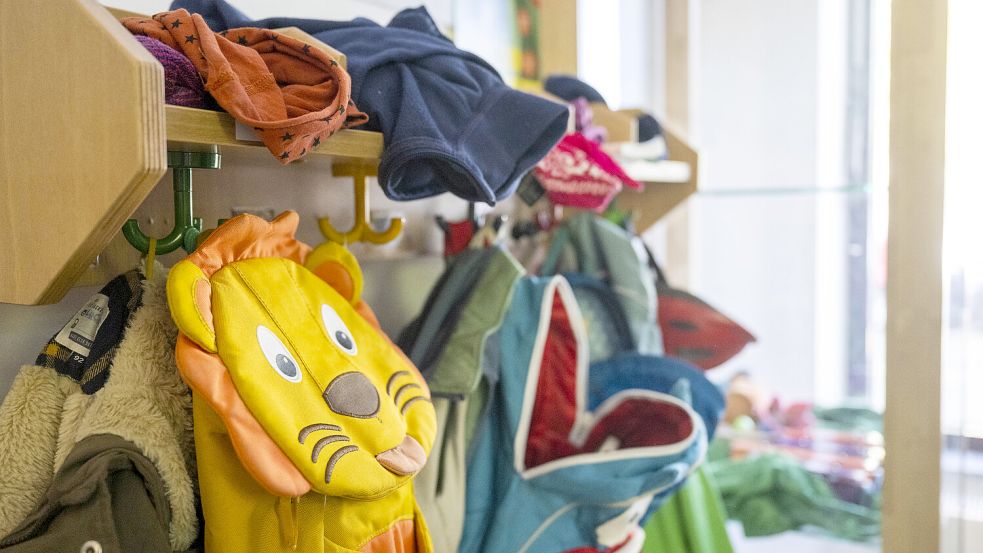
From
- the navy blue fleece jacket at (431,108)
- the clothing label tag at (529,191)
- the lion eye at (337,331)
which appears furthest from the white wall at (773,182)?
the lion eye at (337,331)

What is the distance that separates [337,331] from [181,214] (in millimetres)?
154

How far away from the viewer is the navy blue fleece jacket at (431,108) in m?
0.74

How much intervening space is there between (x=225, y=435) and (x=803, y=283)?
1.40 meters

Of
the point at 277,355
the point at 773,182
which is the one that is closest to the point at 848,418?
the point at 773,182

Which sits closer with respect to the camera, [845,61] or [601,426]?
[601,426]

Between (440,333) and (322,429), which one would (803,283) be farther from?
(322,429)

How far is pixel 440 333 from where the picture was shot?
0.97m

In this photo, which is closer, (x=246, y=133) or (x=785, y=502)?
(x=246, y=133)

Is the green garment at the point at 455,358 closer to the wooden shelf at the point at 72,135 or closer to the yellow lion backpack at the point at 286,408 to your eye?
the yellow lion backpack at the point at 286,408

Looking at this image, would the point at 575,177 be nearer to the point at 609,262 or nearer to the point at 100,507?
the point at 609,262

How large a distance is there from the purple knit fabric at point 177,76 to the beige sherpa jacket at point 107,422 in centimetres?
16

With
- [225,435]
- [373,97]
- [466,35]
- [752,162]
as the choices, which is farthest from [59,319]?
[752,162]

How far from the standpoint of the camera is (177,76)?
613mm

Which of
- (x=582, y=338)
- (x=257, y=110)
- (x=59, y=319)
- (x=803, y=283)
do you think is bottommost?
(x=803, y=283)
